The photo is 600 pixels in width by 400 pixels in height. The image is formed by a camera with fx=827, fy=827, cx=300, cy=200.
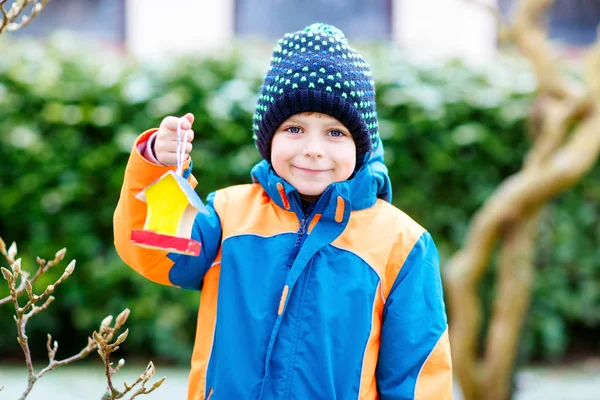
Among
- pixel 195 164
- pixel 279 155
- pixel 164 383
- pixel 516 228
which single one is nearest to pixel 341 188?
pixel 279 155

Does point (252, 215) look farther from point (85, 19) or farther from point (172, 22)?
point (85, 19)

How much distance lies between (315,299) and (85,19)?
5923mm

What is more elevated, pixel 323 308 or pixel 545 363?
pixel 323 308

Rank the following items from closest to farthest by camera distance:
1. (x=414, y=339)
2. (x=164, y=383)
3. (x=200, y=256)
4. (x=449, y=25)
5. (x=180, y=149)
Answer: (x=180, y=149), (x=414, y=339), (x=200, y=256), (x=164, y=383), (x=449, y=25)

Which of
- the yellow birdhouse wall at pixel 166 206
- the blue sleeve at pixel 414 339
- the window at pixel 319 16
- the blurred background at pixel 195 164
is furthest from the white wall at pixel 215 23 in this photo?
the yellow birdhouse wall at pixel 166 206

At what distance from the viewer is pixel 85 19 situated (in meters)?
7.27

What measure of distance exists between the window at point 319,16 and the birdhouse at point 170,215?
573 centimetres

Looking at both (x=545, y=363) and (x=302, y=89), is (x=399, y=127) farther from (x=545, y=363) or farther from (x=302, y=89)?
(x=302, y=89)

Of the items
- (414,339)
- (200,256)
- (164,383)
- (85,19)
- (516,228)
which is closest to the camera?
(414,339)

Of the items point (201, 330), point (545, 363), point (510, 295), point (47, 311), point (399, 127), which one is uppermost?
point (201, 330)

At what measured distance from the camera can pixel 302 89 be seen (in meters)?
1.99

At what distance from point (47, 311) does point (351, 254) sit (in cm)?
359

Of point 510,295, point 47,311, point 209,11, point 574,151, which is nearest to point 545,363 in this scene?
point 510,295

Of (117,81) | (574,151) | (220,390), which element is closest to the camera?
(220,390)
